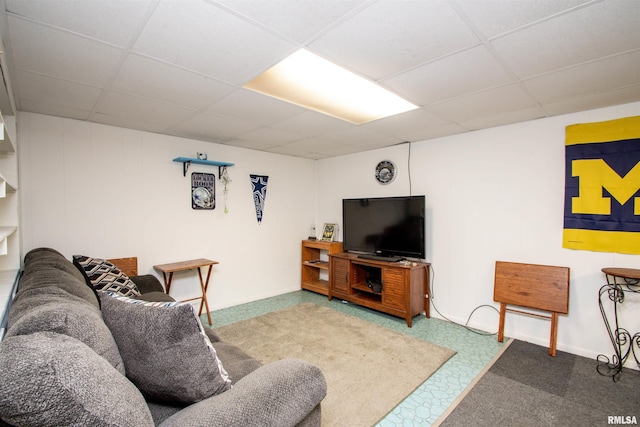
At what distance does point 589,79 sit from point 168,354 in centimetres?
303

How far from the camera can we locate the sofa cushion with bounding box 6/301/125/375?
89 centimetres

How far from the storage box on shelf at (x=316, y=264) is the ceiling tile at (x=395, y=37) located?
121 inches

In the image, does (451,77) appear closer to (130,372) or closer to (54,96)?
(130,372)

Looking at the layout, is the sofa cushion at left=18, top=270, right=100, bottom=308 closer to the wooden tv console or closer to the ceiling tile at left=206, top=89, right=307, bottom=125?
the ceiling tile at left=206, top=89, right=307, bottom=125

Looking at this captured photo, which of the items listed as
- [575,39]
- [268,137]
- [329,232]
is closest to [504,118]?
[575,39]

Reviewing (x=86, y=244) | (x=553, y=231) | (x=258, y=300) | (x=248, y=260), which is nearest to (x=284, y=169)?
(x=248, y=260)

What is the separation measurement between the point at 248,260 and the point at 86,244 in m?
1.92

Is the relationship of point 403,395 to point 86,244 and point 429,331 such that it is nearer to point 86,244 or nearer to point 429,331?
point 429,331

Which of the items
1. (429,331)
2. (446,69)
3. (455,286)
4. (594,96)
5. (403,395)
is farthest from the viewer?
(455,286)

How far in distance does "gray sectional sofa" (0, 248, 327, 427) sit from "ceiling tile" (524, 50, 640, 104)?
246 cm

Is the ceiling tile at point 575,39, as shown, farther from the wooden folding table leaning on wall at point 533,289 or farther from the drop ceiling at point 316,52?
the wooden folding table leaning on wall at point 533,289

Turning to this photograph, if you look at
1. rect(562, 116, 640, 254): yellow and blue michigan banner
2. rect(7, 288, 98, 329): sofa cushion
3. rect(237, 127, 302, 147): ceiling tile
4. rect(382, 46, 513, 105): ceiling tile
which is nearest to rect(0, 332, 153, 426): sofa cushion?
rect(7, 288, 98, 329): sofa cushion

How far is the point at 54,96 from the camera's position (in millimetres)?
2396

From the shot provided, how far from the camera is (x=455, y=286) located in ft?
11.8
